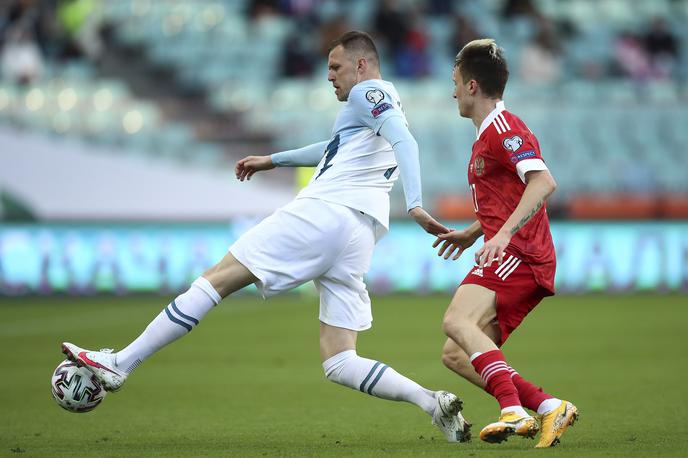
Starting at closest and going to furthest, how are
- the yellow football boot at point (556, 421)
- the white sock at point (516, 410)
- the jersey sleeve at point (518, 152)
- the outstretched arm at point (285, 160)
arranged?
the white sock at point (516, 410) → the jersey sleeve at point (518, 152) → the yellow football boot at point (556, 421) → the outstretched arm at point (285, 160)

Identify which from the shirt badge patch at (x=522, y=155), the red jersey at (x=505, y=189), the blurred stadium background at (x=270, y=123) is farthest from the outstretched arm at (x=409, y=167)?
the blurred stadium background at (x=270, y=123)

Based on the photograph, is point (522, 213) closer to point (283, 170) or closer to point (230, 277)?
point (230, 277)

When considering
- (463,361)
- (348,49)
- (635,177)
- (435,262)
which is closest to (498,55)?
(348,49)

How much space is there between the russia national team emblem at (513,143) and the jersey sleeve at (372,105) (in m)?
0.61

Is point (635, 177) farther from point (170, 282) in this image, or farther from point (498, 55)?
point (498, 55)

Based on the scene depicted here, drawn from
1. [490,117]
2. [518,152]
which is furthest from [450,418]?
[490,117]

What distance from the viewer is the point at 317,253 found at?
598 cm

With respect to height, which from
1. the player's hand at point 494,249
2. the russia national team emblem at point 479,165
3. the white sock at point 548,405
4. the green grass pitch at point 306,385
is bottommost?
the green grass pitch at point 306,385

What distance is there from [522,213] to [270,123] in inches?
586

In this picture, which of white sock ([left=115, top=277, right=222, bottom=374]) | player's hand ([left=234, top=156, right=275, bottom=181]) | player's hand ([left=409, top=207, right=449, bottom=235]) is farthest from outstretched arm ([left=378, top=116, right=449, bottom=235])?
white sock ([left=115, top=277, right=222, bottom=374])

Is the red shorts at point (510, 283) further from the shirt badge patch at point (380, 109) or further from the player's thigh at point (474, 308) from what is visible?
the shirt badge patch at point (380, 109)

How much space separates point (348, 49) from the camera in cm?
622

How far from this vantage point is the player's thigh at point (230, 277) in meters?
5.97

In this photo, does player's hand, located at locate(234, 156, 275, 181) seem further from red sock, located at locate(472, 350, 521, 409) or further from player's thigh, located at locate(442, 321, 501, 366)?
red sock, located at locate(472, 350, 521, 409)
